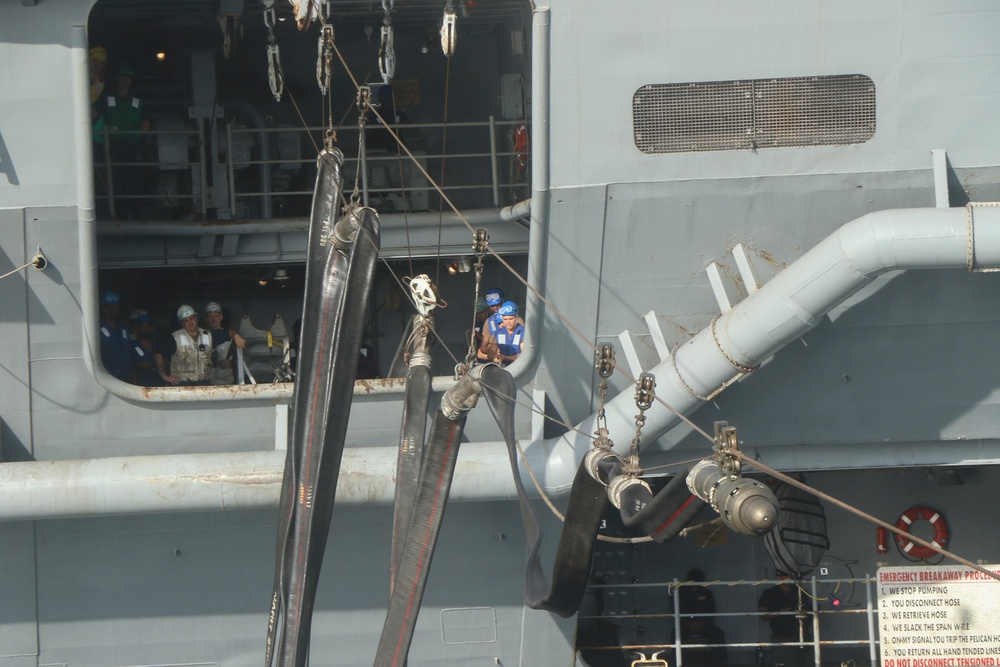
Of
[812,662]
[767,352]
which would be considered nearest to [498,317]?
[767,352]

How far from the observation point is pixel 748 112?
736 centimetres

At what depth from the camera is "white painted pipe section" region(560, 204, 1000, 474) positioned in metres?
6.64

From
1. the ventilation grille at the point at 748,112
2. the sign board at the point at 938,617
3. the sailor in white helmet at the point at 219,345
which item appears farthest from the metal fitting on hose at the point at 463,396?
the sign board at the point at 938,617

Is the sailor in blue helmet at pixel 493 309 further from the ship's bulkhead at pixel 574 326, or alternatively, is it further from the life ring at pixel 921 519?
the life ring at pixel 921 519

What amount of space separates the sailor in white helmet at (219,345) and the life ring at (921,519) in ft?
19.8

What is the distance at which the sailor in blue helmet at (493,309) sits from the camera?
27.3 feet

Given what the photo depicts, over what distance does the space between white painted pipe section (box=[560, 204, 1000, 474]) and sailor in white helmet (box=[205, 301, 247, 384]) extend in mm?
3759

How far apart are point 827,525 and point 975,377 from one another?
270 centimetres

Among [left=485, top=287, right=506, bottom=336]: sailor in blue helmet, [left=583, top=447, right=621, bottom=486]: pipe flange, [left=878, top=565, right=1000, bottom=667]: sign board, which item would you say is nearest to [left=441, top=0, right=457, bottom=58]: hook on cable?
[left=485, top=287, right=506, bottom=336]: sailor in blue helmet

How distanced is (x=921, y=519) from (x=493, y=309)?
14.2 ft

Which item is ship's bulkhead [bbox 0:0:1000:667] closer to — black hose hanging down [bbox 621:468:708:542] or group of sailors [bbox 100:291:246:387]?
group of sailors [bbox 100:291:246:387]

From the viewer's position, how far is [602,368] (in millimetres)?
5859

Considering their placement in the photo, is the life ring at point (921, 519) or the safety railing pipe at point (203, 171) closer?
the safety railing pipe at point (203, 171)

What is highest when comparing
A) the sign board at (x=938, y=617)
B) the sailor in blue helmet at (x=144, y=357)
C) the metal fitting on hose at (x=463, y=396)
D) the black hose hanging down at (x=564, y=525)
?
the sailor in blue helmet at (x=144, y=357)
